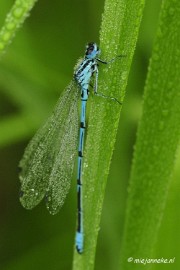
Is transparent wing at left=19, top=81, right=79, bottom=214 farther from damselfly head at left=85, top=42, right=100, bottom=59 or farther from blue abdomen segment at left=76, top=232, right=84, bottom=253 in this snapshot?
blue abdomen segment at left=76, top=232, right=84, bottom=253

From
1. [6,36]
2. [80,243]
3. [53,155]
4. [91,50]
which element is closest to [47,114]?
[53,155]

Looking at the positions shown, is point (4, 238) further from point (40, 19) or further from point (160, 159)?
point (160, 159)

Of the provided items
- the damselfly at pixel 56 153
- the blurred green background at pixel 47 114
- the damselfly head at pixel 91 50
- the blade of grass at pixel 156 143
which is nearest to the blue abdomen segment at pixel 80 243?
the blade of grass at pixel 156 143

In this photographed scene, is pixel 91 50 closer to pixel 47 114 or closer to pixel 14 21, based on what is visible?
pixel 14 21

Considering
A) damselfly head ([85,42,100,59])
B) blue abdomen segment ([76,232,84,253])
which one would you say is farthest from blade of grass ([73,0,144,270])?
damselfly head ([85,42,100,59])

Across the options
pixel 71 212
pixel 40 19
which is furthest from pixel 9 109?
pixel 71 212

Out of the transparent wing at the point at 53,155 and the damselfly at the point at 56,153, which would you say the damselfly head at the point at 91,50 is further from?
the transparent wing at the point at 53,155
